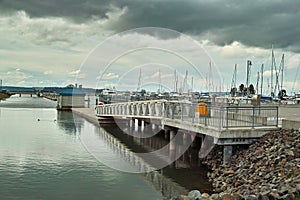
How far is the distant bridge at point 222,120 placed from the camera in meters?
17.4

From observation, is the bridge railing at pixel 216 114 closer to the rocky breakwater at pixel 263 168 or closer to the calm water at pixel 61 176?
the rocky breakwater at pixel 263 168

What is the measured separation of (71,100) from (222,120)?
62.2 m

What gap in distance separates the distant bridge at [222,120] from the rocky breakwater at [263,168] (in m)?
0.62

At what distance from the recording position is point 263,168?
579 inches

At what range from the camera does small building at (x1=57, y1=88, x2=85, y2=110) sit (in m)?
75.8

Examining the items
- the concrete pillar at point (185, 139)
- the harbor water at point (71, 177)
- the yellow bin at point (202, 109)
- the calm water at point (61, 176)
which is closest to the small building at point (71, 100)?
the calm water at point (61, 176)

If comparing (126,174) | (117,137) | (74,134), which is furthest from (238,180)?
(74,134)

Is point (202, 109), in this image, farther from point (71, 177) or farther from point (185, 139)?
point (71, 177)

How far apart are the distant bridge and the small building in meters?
52.3

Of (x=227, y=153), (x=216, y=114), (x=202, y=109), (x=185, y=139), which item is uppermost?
→ (x=202, y=109)

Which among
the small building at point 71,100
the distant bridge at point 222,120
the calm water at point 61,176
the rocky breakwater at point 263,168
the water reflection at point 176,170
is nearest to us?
the rocky breakwater at point 263,168

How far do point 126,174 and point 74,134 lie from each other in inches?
722

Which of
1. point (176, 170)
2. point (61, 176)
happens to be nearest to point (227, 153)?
point (176, 170)

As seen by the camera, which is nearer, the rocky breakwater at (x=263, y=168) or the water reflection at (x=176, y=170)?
the rocky breakwater at (x=263, y=168)
